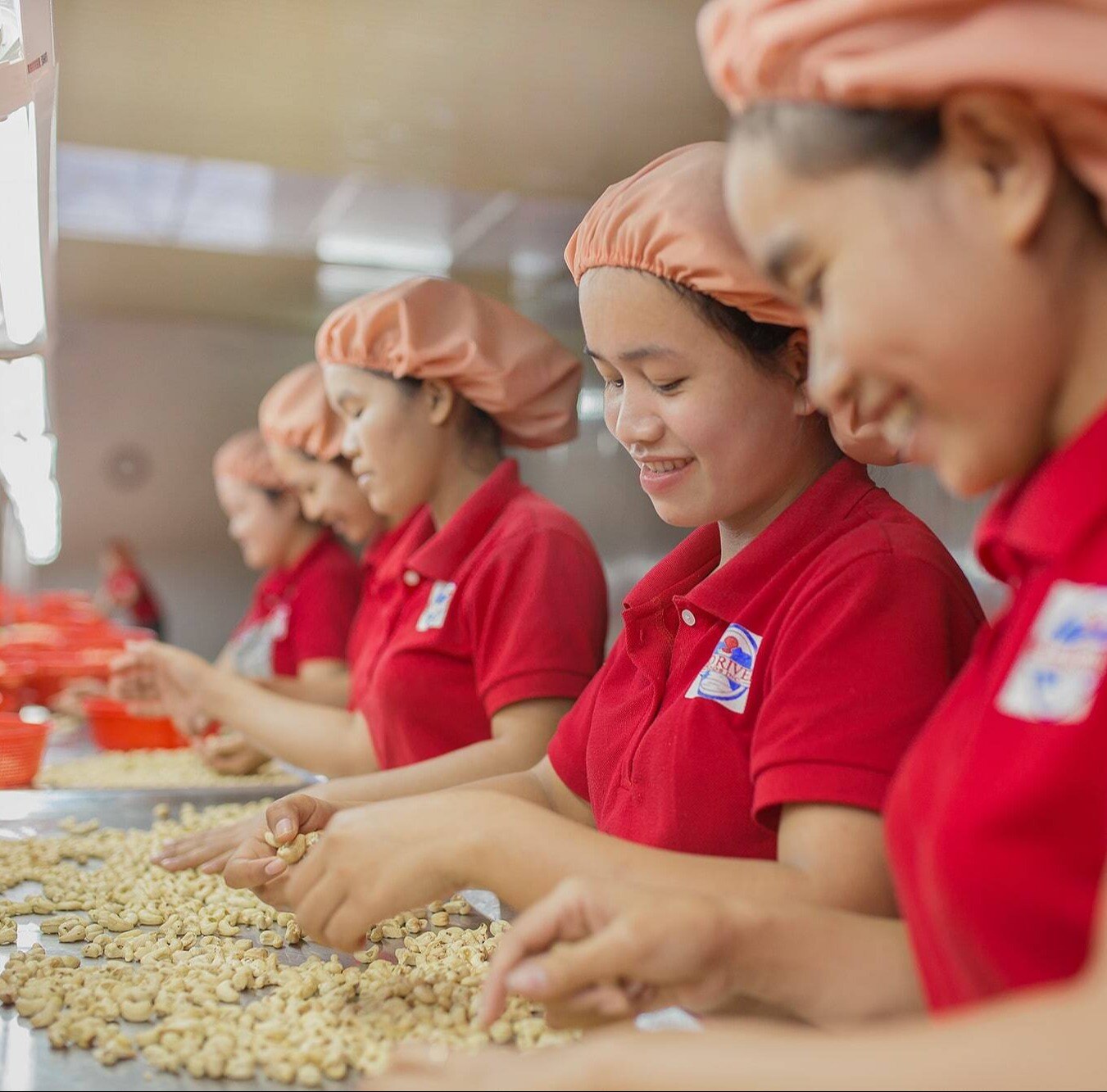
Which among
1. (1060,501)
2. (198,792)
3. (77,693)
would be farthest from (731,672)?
(77,693)

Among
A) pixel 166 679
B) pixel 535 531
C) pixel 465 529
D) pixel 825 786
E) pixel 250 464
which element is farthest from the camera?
pixel 250 464

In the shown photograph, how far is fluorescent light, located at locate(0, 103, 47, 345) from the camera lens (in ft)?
4.80

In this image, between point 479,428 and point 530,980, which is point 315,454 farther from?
point 530,980

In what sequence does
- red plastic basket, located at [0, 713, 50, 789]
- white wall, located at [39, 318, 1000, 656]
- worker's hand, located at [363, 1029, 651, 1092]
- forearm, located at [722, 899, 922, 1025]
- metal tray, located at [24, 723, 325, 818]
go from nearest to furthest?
1. worker's hand, located at [363, 1029, 651, 1092]
2. forearm, located at [722, 899, 922, 1025]
3. metal tray, located at [24, 723, 325, 818]
4. red plastic basket, located at [0, 713, 50, 789]
5. white wall, located at [39, 318, 1000, 656]

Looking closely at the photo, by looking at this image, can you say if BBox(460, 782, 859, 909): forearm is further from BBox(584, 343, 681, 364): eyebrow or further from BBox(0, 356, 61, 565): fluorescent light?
BBox(0, 356, 61, 565): fluorescent light

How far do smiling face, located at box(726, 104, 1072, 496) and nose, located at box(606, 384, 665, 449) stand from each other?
514mm

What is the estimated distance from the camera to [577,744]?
1.51 metres

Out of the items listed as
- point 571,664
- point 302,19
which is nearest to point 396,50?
point 302,19

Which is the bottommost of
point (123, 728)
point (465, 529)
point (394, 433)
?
point (123, 728)

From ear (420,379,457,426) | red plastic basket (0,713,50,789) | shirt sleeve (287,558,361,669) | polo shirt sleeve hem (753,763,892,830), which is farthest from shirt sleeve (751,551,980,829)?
shirt sleeve (287,558,361,669)

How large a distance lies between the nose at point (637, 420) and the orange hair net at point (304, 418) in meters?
2.13

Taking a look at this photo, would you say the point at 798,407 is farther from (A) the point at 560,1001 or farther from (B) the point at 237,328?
(B) the point at 237,328

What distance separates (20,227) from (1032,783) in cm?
150

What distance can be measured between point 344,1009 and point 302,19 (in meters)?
2.60
